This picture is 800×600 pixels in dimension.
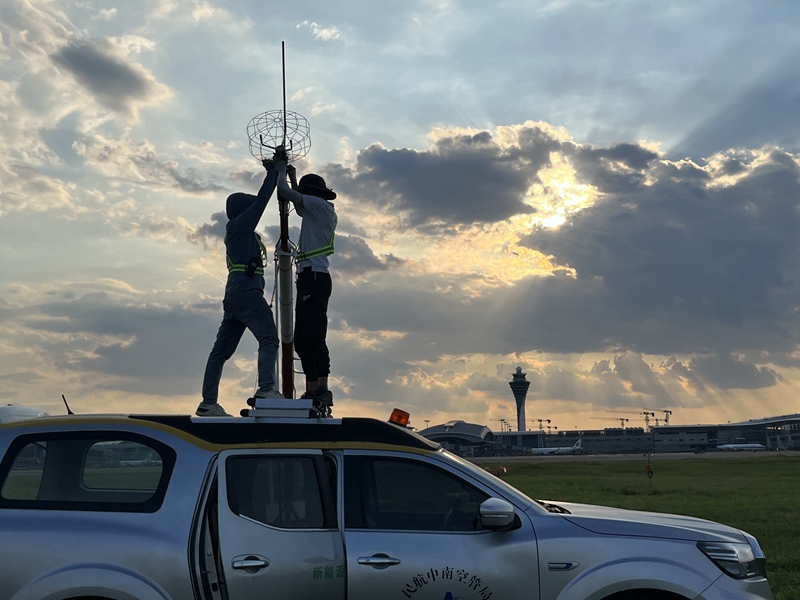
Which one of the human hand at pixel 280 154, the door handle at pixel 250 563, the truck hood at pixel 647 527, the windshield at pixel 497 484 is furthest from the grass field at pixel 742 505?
the human hand at pixel 280 154

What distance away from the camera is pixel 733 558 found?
16.6ft

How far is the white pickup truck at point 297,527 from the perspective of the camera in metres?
4.54

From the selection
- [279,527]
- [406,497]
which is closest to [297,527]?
[279,527]

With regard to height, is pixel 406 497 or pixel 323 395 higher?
pixel 323 395

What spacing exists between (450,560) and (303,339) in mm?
2987

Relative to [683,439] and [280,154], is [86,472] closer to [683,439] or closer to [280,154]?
[280,154]

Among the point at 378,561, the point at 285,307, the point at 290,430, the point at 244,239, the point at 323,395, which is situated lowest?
the point at 378,561

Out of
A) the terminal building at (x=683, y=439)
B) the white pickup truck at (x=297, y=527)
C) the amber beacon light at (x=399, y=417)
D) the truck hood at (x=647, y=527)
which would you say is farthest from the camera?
the terminal building at (x=683, y=439)

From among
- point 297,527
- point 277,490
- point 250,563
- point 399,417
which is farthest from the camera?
point 399,417

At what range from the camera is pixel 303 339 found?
7.23m

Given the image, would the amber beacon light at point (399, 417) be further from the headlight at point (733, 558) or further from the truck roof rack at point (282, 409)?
the headlight at point (733, 558)

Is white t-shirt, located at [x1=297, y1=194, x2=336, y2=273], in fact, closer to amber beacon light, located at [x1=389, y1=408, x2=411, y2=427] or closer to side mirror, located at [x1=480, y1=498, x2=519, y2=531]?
amber beacon light, located at [x1=389, y1=408, x2=411, y2=427]

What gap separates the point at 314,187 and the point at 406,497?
362 cm

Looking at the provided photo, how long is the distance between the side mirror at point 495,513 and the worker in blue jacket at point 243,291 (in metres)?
2.79
